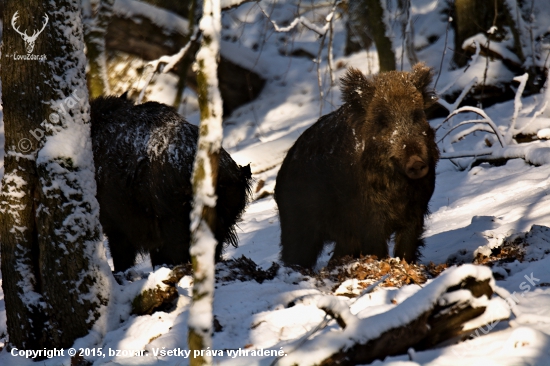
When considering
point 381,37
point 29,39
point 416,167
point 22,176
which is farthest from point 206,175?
point 381,37

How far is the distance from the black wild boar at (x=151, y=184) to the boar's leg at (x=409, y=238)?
1.49 metres

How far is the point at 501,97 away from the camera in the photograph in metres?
10.5

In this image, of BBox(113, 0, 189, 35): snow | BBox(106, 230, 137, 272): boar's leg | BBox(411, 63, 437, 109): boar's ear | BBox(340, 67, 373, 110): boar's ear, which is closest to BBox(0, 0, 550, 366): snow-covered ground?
BBox(106, 230, 137, 272): boar's leg

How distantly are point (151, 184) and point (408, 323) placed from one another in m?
2.84

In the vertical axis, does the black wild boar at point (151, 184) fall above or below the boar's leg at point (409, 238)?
above

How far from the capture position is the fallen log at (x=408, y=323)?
8.82ft

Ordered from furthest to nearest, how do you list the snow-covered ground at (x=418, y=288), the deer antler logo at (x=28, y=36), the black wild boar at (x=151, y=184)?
the black wild boar at (x=151, y=184) < the deer antler logo at (x=28, y=36) < the snow-covered ground at (x=418, y=288)

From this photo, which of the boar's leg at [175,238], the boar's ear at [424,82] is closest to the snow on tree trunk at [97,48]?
the boar's leg at [175,238]

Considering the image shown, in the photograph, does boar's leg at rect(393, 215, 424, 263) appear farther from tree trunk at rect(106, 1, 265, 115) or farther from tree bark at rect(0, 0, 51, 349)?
tree trunk at rect(106, 1, 265, 115)

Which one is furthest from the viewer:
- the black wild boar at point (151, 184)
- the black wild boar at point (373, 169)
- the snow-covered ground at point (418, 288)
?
the black wild boar at point (151, 184)

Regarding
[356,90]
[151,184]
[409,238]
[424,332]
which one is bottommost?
[409,238]

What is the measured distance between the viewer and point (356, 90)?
504 centimetres

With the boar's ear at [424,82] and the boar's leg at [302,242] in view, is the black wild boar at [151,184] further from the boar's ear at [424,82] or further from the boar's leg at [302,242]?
the boar's ear at [424,82]
